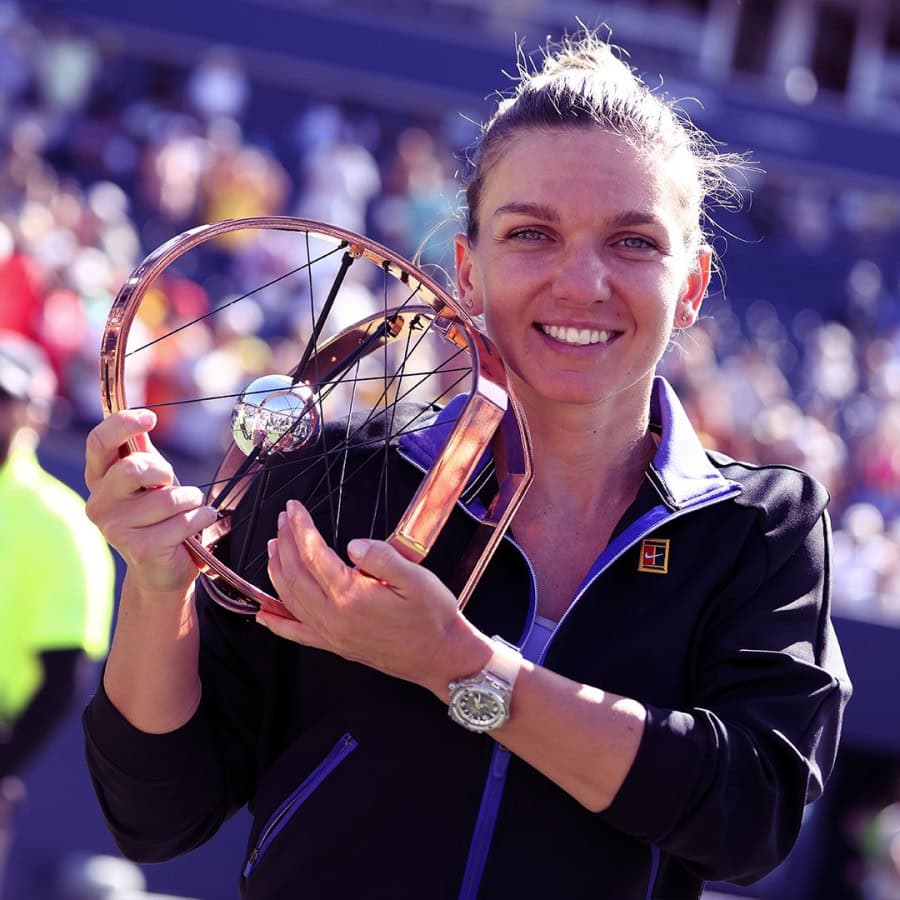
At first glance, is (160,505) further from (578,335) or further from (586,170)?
(586,170)

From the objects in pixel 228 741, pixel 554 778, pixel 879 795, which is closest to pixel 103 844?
pixel 879 795

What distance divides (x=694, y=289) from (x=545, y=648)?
1.81 feet

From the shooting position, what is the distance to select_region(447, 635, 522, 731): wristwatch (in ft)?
4.93

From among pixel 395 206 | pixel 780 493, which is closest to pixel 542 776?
pixel 780 493

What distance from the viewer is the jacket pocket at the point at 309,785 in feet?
5.52

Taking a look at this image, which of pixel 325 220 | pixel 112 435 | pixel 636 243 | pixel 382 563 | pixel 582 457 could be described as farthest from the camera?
pixel 325 220

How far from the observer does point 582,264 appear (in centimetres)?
171

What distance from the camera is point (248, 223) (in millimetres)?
1642

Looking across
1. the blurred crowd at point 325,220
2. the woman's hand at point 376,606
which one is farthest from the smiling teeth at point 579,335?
the blurred crowd at point 325,220

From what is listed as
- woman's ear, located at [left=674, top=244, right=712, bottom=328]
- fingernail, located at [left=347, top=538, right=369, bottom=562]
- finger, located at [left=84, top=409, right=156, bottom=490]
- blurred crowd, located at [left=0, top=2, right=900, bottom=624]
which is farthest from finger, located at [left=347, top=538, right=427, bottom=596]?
blurred crowd, located at [left=0, top=2, right=900, bottom=624]

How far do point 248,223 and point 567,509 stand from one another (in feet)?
1.78

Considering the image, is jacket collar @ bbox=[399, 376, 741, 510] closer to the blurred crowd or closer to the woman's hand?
the woman's hand

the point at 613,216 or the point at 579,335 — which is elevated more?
the point at 613,216

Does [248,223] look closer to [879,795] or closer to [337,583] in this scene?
[337,583]
